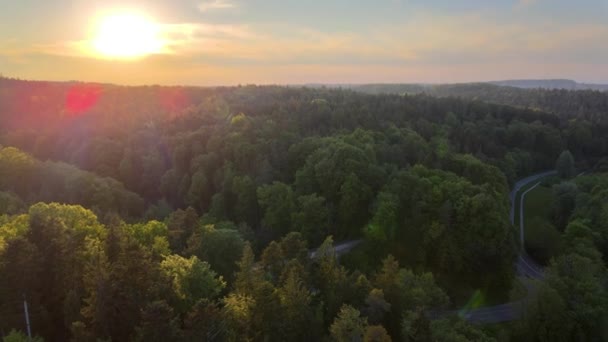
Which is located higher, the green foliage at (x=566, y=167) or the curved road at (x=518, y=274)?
the green foliage at (x=566, y=167)

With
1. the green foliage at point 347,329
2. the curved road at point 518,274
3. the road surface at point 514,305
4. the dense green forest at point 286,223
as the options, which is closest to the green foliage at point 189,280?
the dense green forest at point 286,223

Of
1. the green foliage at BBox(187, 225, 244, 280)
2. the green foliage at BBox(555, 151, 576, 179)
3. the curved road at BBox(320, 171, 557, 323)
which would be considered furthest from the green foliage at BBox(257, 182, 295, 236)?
the green foliage at BBox(555, 151, 576, 179)

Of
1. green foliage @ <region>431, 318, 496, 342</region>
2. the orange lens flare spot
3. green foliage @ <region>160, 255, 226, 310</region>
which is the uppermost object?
the orange lens flare spot

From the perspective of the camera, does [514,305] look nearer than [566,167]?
Yes

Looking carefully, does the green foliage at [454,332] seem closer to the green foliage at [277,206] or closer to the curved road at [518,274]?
the curved road at [518,274]

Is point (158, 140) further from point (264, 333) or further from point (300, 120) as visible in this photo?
point (264, 333)

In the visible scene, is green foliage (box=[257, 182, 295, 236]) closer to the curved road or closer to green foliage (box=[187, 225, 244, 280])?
the curved road

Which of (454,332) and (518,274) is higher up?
(454,332)

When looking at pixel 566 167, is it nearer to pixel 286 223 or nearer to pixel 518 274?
pixel 518 274

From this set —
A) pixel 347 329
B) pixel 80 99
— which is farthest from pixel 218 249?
pixel 80 99
